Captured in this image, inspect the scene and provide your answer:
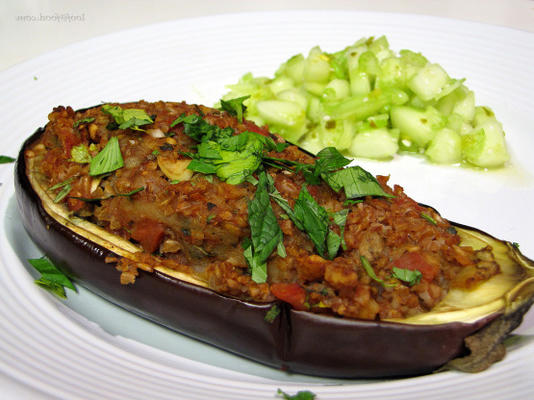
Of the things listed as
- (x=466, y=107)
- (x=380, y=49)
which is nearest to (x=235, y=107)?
(x=380, y=49)

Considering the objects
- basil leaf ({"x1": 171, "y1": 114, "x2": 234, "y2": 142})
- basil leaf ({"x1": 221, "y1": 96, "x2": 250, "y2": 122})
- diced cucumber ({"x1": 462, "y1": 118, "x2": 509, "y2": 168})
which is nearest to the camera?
basil leaf ({"x1": 171, "y1": 114, "x2": 234, "y2": 142})

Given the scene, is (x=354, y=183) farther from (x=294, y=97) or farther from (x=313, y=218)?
(x=294, y=97)

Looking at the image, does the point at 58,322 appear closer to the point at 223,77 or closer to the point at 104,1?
the point at 223,77

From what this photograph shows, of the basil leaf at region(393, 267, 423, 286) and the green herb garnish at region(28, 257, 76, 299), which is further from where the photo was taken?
the green herb garnish at region(28, 257, 76, 299)

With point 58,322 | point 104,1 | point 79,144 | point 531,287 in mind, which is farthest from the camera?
point 104,1

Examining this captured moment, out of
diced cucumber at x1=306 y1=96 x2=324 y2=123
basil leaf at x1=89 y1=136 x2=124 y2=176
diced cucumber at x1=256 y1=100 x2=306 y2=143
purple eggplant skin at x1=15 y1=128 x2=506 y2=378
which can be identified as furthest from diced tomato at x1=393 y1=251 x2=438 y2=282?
diced cucumber at x1=306 y1=96 x2=324 y2=123

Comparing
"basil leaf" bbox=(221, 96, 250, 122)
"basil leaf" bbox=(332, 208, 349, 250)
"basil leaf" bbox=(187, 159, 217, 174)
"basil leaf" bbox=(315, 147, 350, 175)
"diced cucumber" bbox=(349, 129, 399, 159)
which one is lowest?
"diced cucumber" bbox=(349, 129, 399, 159)

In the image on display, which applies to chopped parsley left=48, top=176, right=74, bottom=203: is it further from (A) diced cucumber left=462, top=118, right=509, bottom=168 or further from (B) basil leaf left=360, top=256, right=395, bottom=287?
(A) diced cucumber left=462, top=118, right=509, bottom=168

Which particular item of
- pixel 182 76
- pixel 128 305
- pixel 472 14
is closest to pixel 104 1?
pixel 182 76
